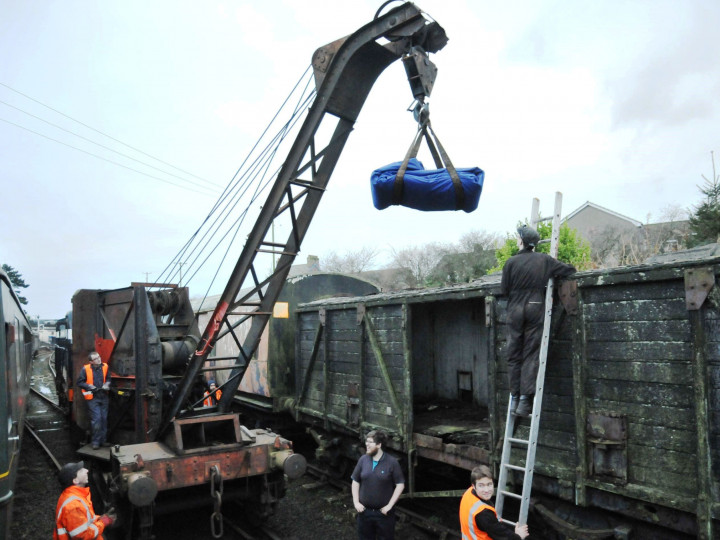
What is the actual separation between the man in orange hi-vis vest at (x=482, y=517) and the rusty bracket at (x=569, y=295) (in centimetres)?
170

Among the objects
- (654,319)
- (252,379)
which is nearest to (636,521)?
(654,319)

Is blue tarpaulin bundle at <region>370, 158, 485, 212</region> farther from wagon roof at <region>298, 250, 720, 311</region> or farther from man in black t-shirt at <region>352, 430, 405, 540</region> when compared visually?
man in black t-shirt at <region>352, 430, 405, 540</region>

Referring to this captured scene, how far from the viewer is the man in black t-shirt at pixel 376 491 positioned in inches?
184

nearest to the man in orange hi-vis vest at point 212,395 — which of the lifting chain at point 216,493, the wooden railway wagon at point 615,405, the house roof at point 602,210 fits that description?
the lifting chain at point 216,493

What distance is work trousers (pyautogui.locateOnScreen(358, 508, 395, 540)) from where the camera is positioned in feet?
15.3

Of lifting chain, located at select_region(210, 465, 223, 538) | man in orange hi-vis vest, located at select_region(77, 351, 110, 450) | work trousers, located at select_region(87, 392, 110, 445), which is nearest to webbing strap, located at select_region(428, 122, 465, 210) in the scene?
lifting chain, located at select_region(210, 465, 223, 538)

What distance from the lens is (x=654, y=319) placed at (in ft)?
12.9

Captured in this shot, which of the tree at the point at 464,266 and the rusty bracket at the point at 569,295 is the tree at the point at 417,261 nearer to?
the tree at the point at 464,266

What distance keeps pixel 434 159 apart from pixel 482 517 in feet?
10.6

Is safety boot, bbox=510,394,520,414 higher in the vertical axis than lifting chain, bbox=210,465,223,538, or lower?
higher

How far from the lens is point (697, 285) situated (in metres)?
3.62

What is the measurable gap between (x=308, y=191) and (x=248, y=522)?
4397 millimetres

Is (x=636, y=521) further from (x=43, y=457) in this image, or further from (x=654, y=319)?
(x=43, y=457)

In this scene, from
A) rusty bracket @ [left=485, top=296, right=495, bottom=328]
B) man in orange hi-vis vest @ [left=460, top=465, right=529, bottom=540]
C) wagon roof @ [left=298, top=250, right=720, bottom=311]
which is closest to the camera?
man in orange hi-vis vest @ [left=460, top=465, right=529, bottom=540]
